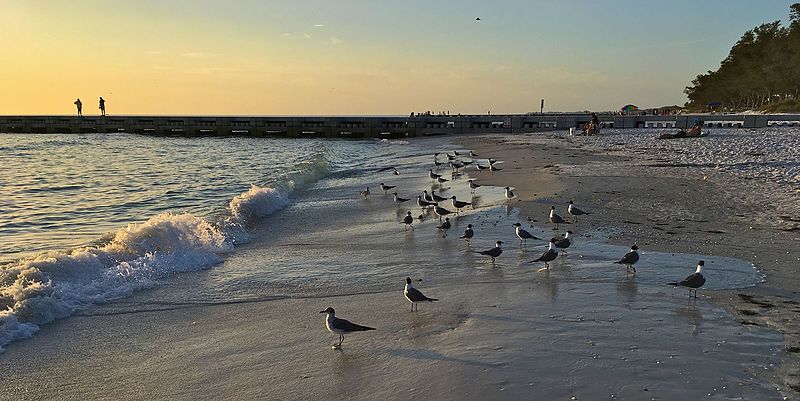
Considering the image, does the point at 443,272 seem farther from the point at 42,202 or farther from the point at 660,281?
the point at 42,202

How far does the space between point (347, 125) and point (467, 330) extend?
66957 millimetres

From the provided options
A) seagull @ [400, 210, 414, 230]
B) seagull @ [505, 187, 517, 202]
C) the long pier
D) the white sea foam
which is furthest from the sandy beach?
the long pier

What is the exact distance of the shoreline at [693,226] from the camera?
6852 mm

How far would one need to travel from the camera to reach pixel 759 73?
3376 inches

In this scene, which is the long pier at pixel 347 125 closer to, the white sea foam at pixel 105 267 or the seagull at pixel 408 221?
the seagull at pixel 408 221

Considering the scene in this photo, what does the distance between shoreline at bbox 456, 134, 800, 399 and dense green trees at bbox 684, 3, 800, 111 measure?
229 ft

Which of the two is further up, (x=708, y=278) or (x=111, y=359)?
(x=708, y=278)

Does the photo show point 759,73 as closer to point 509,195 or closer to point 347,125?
point 347,125

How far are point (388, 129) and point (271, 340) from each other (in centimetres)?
6415

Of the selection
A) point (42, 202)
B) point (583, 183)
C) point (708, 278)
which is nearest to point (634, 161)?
point (583, 183)

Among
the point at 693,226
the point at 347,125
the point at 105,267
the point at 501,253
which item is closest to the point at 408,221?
the point at 501,253

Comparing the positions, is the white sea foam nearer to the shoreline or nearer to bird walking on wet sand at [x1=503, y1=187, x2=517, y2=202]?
bird walking on wet sand at [x1=503, y1=187, x2=517, y2=202]

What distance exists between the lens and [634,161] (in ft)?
79.5

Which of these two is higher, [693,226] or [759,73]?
[759,73]
